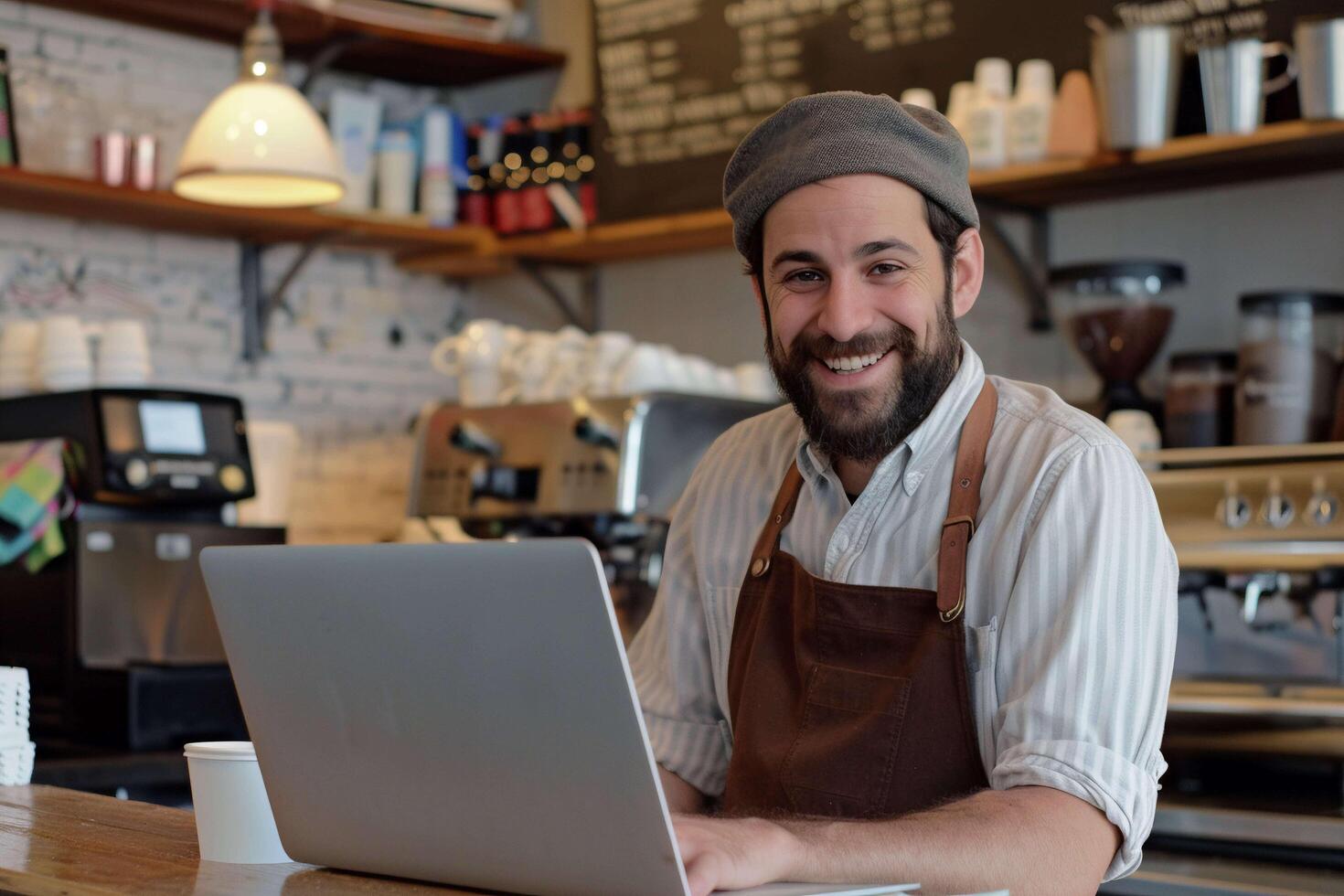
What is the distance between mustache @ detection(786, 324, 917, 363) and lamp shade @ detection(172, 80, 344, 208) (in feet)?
5.35

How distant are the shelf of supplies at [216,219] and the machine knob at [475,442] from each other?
0.75 metres

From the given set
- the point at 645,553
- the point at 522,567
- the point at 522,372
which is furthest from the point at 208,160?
the point at 522,567

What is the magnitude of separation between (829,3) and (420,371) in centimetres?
150

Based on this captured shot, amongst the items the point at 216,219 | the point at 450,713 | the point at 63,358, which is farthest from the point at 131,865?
the point at 216,219

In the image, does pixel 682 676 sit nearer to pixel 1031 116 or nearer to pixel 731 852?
pixel 731 852

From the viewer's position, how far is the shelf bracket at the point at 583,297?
427 centimetres

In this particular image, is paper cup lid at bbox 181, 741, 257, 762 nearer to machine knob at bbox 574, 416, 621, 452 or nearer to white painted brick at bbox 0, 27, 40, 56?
machine knob at bbox 574, 416, 621, 452

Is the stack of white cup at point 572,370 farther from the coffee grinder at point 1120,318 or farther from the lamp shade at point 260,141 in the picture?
the coffee grinder at point 1120,318

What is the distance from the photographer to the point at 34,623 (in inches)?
112

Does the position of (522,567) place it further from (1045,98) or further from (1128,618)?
(1045,98)

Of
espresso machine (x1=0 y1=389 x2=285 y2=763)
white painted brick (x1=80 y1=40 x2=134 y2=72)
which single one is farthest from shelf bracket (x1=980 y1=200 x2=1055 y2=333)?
white painted brick (x1=80 y1=40 x2=134 y2=72)

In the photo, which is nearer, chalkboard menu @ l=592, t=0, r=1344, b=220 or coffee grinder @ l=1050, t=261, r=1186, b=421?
coffee grinder @ l=1050, t=261, r=1186, b=421

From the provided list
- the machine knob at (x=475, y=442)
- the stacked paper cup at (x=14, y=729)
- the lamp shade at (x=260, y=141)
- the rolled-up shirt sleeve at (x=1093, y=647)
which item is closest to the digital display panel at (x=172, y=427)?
the lamp shade at (x=260, y=141)

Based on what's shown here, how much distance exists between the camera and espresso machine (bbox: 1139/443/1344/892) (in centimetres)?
234
